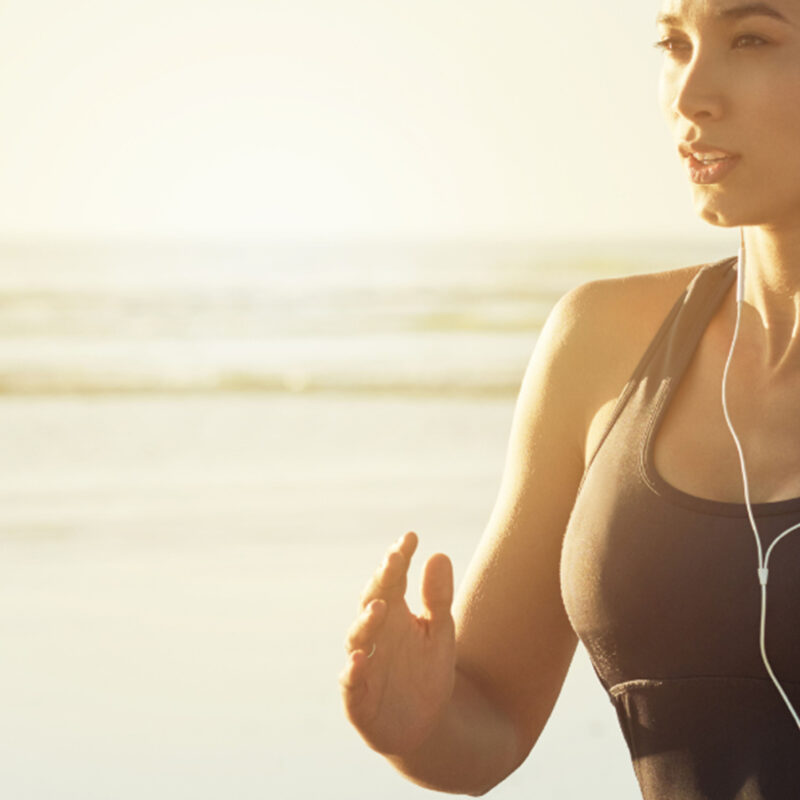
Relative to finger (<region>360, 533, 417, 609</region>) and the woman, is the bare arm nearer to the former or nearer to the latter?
the woman

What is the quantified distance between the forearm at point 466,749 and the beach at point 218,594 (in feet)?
6.51

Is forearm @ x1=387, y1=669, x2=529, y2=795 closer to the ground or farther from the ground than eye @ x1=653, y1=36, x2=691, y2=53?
closer to the ground

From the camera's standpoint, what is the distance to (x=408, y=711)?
1.91 m

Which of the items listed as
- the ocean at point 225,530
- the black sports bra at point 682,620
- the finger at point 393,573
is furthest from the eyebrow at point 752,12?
the ocean at point 225,530

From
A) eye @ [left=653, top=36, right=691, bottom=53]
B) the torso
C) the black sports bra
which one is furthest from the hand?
eye @ [left=653, top=36, right=691, bottom=53]

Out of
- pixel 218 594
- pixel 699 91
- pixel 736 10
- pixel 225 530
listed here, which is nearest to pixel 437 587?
pixel 699 91

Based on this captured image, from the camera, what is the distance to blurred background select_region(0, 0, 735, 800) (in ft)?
14.9

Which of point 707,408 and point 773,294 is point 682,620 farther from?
point 773,294

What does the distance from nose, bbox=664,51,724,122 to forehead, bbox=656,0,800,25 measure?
0.05 m

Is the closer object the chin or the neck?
the chin

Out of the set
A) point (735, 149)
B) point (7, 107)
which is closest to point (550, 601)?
point (735, 149)

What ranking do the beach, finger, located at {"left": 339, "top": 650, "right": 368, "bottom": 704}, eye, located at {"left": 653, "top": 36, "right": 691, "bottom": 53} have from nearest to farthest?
finger, located at {"left": 339, "top": 650, "right": 368, "bottom": 704} → eye, located at {"left": 653, "top": 36, "right": 691, "bottom": 53} → the beach

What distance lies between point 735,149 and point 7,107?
132 ft

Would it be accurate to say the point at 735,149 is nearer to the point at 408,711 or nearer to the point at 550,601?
the point at 550,601
